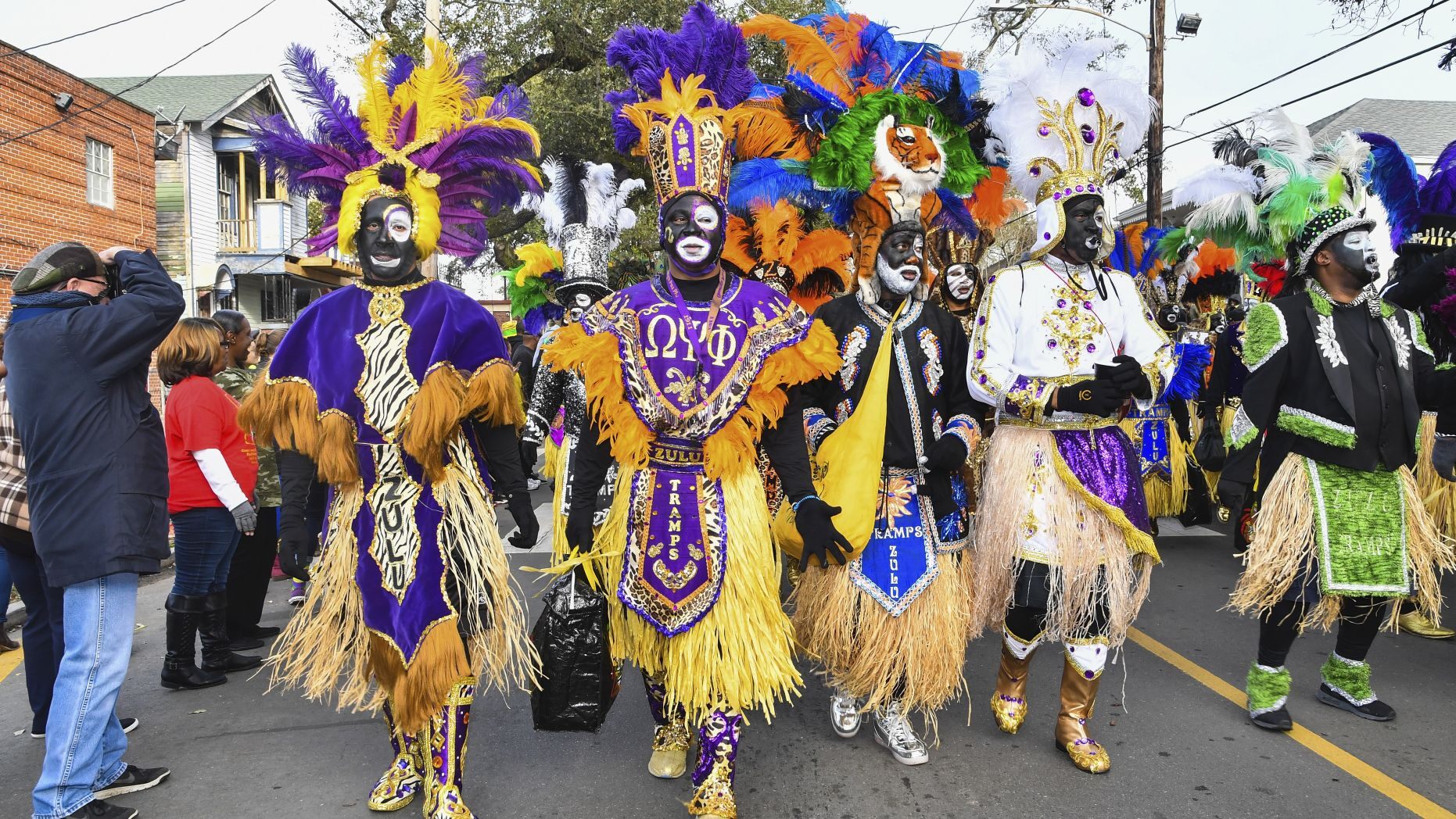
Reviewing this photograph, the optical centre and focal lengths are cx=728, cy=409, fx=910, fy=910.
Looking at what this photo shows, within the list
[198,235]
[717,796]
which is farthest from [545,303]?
[198,235]

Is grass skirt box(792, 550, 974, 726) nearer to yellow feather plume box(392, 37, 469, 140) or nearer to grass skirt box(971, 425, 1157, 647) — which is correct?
grass skirt box(971, 425, 1157, 647)

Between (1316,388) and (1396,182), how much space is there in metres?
1.81

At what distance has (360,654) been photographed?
3027 mm

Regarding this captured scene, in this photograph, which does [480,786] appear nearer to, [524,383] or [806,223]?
[806,223]

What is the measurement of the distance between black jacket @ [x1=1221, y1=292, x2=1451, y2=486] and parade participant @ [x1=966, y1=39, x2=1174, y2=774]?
1.91 ft

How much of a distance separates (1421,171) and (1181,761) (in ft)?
55.9

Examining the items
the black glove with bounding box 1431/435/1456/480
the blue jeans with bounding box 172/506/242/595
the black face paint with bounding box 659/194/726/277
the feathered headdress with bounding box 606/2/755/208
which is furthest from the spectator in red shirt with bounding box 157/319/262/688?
the black glove with bounding box 1431/435/1456/480

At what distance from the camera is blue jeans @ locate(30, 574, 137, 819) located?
2885mm

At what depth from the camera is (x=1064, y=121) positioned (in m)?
3.64

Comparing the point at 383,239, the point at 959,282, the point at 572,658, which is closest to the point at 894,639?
the point at 572,658

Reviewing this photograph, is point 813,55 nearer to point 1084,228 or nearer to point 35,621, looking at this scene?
point 1084,228

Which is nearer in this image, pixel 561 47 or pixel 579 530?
pixel 579 530

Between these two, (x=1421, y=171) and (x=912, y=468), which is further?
(x=1421, y=171)

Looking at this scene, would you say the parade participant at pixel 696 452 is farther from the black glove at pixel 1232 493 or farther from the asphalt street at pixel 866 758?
the black glove at pixel 1232 493
